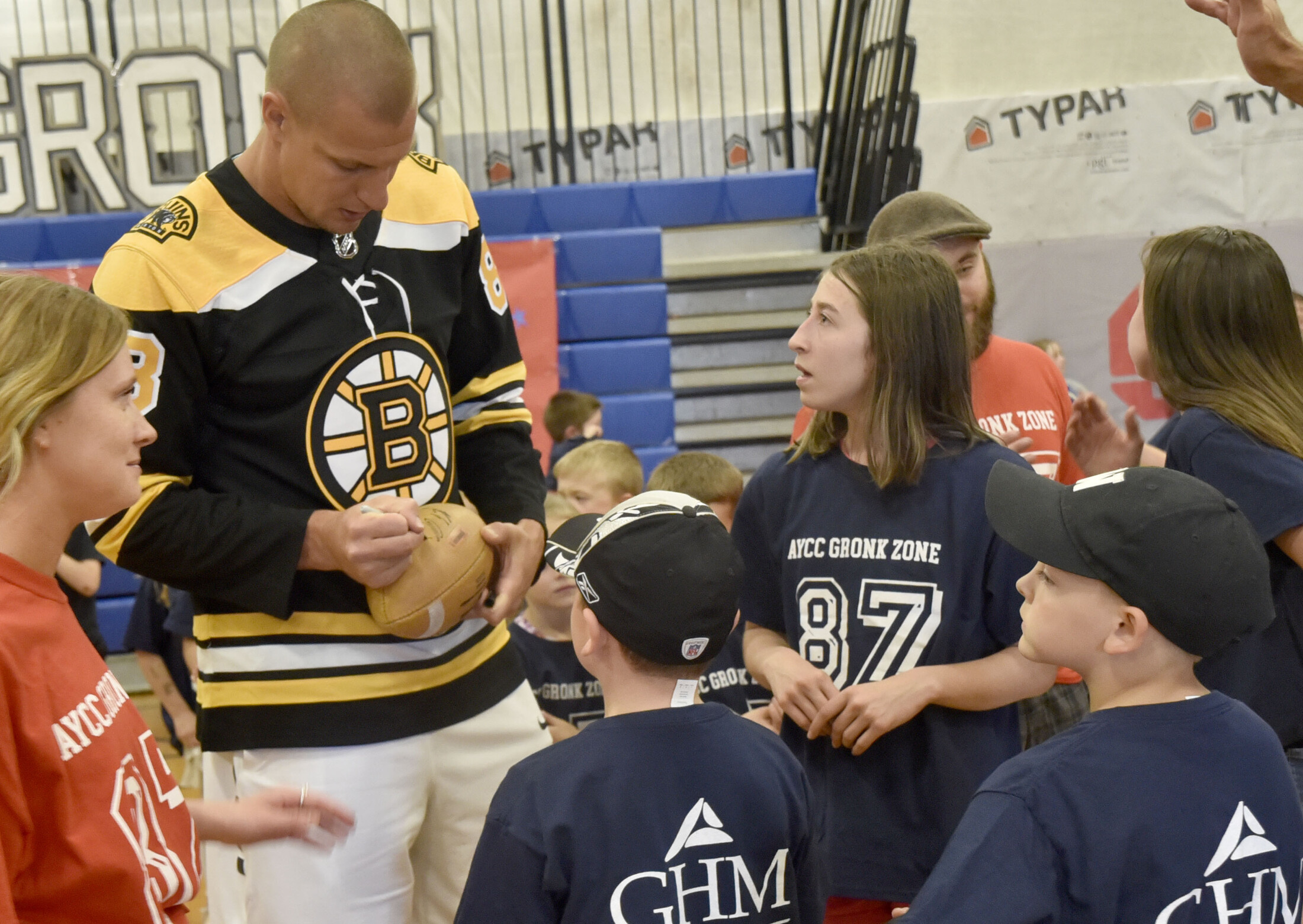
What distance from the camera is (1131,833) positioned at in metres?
1.25

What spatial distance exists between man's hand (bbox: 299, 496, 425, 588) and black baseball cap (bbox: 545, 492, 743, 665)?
29 centimetres

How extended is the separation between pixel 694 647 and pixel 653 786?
0.18m

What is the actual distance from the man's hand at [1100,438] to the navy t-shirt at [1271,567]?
292mm

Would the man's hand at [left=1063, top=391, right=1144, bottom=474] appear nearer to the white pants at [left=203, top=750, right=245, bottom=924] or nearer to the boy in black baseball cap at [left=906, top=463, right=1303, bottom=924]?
the boy in black baseball cap at [left=906, top=463, right=1303, bottom=924]

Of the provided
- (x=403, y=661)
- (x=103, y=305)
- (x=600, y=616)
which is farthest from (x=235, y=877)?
(x=103, y=305)

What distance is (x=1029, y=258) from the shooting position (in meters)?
7.86

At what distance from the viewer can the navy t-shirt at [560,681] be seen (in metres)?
2.96

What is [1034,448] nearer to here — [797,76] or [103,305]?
[103,305]

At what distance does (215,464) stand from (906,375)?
1.08 metres

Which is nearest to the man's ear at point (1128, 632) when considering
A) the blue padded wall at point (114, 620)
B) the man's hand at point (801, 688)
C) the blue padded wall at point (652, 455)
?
the man's hand at point (801, 688)

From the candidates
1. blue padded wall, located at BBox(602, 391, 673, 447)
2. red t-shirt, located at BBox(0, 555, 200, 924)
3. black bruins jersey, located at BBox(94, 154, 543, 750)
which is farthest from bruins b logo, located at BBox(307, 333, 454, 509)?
blue padded wall, located at BBox(602, 391, 673, 447)

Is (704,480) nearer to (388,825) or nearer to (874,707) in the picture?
(874,707)

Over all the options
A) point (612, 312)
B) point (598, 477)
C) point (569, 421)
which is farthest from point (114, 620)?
point (598, 477)

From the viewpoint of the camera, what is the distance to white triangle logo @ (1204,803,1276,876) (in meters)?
1.27
